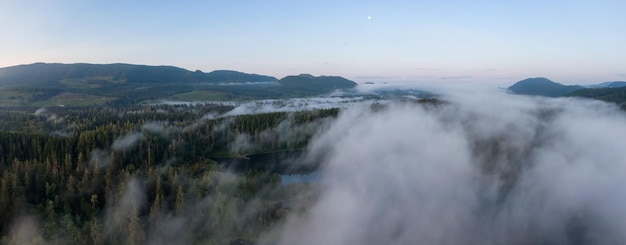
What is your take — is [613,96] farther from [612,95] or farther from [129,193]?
[129,193]

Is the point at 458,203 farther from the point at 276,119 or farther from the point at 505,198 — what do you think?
the point at 276,119

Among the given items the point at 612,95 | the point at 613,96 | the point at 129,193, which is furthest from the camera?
the point at 612,95

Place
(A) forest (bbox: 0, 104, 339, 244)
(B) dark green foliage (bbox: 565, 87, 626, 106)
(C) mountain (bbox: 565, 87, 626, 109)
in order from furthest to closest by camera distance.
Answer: (B) dark green foliage (bbox: 565, 87, 626, 106), (C) mountain (bbox: 565, 87, 626, 109), (A) forest (bbox: 0, 104, 339, 244)

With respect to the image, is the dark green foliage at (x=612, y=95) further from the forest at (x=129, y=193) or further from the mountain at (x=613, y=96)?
the forest at (x=129, y=193)

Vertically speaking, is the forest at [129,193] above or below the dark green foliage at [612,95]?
below

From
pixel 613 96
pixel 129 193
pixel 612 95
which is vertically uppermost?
pixel 612 95

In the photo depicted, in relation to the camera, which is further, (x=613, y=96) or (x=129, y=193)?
(x=613, y=96)

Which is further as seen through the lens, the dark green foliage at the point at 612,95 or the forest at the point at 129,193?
the dark green foliage at the point at 612,95

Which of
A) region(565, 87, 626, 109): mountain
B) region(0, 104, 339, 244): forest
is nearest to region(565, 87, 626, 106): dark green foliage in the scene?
region(565, 87, 626, 109): mountain

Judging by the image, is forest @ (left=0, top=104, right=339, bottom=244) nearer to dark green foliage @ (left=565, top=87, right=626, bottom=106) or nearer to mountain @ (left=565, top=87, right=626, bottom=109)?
mountain @ (left=565, top=87, right=626, bottom=109)

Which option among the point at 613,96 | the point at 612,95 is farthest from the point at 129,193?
the point at 612,95

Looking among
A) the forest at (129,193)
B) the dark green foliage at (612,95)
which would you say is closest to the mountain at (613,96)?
the dark green foliage at (612,95)
